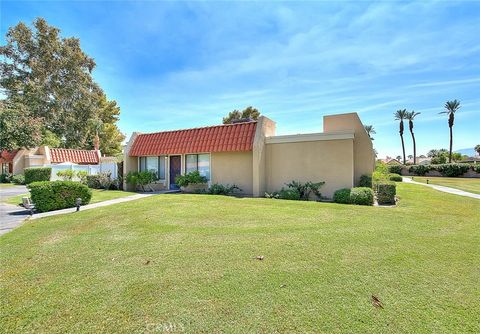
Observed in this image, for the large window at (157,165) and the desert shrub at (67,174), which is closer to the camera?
the large window at (157,165)

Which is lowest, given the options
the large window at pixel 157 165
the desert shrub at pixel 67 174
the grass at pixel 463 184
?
the grass at pixel 463 184

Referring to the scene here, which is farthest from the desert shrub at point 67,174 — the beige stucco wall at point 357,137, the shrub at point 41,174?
the beige stucco wall at point 357,137

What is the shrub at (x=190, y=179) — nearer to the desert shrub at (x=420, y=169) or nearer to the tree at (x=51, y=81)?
the tree at (x=51, y=81)

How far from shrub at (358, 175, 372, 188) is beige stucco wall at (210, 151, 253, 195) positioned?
20.8 feet

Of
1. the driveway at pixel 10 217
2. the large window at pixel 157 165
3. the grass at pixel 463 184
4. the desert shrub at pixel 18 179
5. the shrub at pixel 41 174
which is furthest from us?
the desert shrub at pixel 18 179

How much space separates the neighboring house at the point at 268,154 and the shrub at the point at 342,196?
1.06 meters

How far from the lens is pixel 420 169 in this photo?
42.8 metres

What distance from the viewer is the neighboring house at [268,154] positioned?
41.8 feet

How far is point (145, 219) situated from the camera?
7.82 metres

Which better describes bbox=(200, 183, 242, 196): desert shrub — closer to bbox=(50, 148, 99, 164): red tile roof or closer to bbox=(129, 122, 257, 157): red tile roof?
bbox=(129, 122, 257, 157): red tile roof

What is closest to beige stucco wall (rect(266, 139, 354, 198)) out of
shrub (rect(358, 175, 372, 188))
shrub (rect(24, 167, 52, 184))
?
shrub (rect(358, 175, 372, 188))

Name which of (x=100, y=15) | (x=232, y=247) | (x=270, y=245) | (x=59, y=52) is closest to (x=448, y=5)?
(x=270, y=245)

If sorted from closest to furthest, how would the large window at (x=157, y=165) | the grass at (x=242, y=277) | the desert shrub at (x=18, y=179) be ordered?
the grass at (x=242, y=277) < the large window at (x=157, y=165) < the desert shrub at (x=18, y=179)

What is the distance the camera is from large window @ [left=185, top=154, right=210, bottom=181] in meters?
15.9
